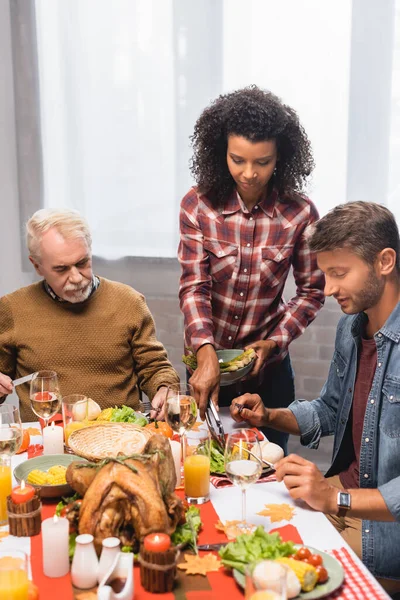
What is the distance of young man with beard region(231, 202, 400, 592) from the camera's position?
5.55ft

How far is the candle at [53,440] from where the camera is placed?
196 cm

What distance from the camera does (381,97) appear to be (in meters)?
3.58

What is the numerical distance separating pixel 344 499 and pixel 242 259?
1.23 metres

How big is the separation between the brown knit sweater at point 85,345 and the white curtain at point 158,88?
142cm

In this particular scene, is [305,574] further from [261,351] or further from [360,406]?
[261,351]

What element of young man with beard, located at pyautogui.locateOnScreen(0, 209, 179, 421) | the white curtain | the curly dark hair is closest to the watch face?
young man with beard, located at pyautogui.locateOnScreen(0, 209, 179, 421)

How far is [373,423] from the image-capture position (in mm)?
1982

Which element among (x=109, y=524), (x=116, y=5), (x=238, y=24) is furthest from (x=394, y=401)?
(x=116, y=5)

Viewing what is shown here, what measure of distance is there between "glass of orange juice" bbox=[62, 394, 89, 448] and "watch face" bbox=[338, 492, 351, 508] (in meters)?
0.72

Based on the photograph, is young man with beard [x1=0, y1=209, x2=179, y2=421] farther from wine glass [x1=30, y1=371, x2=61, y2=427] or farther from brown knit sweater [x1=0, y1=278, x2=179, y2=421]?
wine glass [x1=30, y1=371, x2=61, y2=427]

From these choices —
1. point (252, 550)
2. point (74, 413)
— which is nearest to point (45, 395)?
point (74, 413)

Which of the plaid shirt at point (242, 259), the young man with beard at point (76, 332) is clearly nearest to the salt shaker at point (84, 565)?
the young man with beard at point (76, 332)

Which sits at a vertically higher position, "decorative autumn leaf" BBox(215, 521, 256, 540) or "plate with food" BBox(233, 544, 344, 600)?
"plate with food" BBox(233, 544, 344, 600)

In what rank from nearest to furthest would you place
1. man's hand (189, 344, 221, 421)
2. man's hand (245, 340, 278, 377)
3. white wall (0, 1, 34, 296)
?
man's hand (189, 344, 221, 421) → man's hand (245, 340, 278, 377) → white wall (0, 1, 34, 296)
